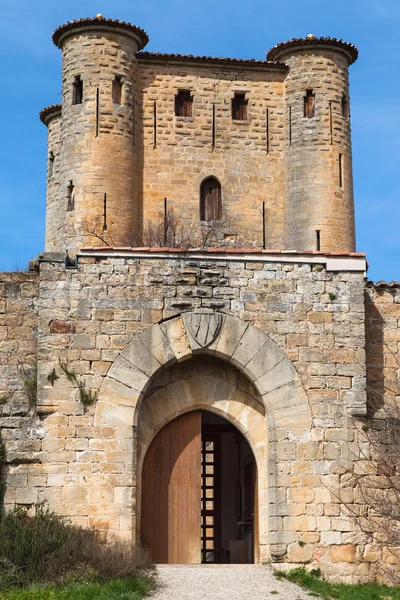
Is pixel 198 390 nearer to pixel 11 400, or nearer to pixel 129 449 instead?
pixel 129 449

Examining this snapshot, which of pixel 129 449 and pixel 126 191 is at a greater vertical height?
pixel 126 191

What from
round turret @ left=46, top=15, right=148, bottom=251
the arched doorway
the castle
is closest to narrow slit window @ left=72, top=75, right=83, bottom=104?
round turret @ left=46, top=15, right=148, bottom=251

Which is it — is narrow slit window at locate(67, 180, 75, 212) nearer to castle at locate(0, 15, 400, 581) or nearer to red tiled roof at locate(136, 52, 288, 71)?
red tiled roof at locate(136, 52, 288, 71)

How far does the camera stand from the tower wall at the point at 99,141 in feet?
104

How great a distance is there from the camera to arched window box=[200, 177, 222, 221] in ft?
109

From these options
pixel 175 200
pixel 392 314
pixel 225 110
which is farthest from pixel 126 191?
pixel 392 314

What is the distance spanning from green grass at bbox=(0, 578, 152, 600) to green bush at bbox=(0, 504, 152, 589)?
24 cm

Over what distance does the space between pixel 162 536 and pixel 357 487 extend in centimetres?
293

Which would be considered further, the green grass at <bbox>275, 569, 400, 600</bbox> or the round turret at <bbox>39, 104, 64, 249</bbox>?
the round turret at <bbox>39, 104, 64, 249</bbox>

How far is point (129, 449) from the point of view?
56.4ft

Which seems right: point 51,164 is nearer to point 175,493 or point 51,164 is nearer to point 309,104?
point 309,104

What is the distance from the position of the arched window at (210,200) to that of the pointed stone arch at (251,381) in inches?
613

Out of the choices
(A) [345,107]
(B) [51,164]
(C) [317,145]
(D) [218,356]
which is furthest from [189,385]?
(B) [51,164]

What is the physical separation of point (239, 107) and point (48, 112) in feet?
19.7
